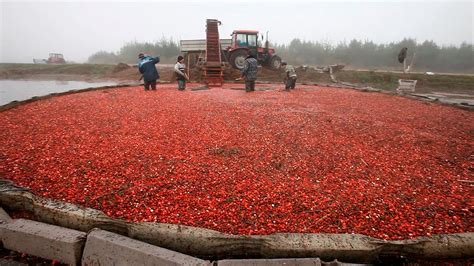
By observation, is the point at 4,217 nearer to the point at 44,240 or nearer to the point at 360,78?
the point at 44,240

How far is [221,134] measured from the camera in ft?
16.3

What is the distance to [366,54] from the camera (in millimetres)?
34844

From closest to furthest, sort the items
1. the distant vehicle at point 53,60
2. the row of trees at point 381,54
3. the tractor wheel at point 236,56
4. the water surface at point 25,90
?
the water surface at point 25,90, the tractor wheel at point 236,56, the row of trees at point 381,54, the distant vehicle at point 53,60

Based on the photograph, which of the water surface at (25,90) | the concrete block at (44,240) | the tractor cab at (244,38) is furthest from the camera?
the tractor cab at (244,38)

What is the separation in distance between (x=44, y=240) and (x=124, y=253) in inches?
29.1

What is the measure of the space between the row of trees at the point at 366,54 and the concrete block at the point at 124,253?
31862 millimetres

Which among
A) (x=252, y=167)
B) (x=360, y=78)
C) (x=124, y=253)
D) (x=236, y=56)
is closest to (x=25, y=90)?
(x=236, y=56)

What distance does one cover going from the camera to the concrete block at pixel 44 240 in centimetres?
213

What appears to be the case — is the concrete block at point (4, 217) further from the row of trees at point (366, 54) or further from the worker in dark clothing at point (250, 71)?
the row of trees at point (366, 54)

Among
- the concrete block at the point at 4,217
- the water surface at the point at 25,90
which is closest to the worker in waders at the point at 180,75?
the water surface at the point at 25,90

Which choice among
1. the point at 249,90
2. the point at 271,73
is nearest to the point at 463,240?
the point at 249,90

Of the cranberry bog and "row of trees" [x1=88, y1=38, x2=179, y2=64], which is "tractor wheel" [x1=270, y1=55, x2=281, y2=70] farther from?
"row of trees" [x1=88, y1=38, x2=179, y2=64]

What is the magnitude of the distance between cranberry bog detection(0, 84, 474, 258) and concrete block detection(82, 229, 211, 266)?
0.20 meters

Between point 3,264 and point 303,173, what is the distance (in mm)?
3176
